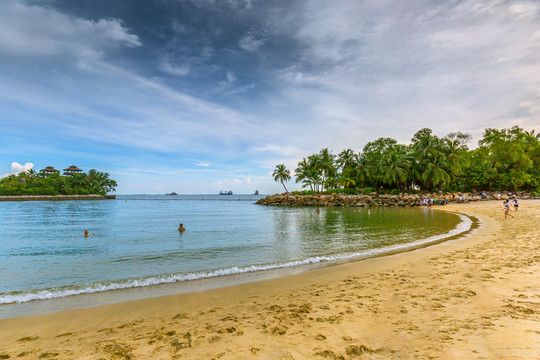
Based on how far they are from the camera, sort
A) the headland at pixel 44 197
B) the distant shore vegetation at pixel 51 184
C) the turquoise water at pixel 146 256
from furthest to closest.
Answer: the distant shore vegetation at pixel 51 184 → the headland at pixel 44 197 → the turquoise water at pixel 146 256

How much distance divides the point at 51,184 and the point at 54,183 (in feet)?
4.07

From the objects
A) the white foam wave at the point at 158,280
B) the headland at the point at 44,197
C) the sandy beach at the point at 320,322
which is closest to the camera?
the sandy beach at the point at 320,322

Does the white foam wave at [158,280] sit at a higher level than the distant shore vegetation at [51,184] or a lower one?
lower

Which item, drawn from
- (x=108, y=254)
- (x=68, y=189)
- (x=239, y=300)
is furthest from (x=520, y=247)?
(x=68, y=189)

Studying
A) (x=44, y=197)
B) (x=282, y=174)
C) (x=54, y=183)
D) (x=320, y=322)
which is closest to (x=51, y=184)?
(x=54, y=183)

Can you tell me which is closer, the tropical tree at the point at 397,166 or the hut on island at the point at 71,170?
the tropical tree at the point at 397,166

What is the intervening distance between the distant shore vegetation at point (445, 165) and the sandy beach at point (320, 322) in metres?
59.8

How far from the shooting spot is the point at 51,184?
113812 millimetres

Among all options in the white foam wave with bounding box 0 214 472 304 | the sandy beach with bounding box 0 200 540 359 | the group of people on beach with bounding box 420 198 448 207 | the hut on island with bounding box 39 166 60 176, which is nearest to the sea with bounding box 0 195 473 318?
the white foam wave with bounding box 0 214 472 304

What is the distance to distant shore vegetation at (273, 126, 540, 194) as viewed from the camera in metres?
60.2

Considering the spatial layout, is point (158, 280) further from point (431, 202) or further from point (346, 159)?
point (346, 159)

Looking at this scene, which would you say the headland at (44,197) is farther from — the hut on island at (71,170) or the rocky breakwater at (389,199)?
the rocky breakwater at (389,199)

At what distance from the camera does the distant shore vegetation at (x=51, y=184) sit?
4173 inches

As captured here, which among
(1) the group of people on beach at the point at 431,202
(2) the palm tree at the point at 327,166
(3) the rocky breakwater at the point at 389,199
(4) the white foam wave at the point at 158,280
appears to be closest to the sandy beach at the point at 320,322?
(4) the white foam wave at the point at 158,280
